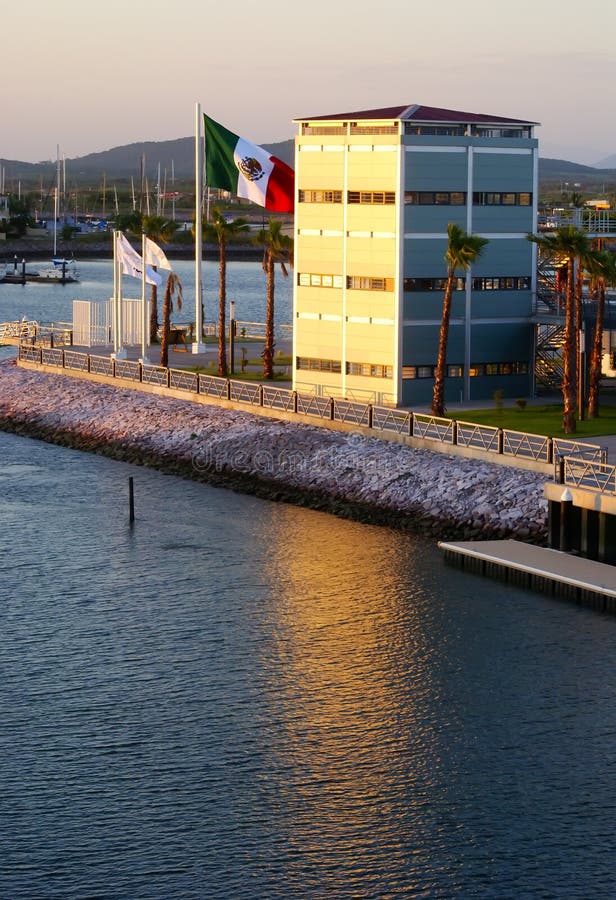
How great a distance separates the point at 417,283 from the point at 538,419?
31.8ft

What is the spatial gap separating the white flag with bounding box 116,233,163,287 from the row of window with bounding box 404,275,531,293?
22423mm

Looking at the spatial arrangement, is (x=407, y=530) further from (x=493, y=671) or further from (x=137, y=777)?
(x=137, y=777)

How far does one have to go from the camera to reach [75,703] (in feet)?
136

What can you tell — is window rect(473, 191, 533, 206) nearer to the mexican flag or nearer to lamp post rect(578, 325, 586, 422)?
lamp post rect(578, 325, 586, 422)

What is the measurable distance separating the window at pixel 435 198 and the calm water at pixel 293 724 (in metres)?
20.7

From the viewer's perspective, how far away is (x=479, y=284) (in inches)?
3007

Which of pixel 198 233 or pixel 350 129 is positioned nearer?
pixel 350 129

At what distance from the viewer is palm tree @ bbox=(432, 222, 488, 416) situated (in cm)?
6950

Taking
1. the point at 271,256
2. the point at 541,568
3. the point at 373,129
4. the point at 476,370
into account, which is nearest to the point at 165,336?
the point at 271,256

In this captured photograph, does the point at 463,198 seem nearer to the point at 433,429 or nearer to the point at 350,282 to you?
the point at 350,282

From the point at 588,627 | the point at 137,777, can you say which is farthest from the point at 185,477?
the point at 137,777

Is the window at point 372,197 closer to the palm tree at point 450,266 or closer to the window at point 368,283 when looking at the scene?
the palm tree at point 450,266

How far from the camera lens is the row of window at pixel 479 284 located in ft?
245

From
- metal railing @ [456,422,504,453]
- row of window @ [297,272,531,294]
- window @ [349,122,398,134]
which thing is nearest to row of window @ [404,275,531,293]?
row of window @ [297,272,531,294]
